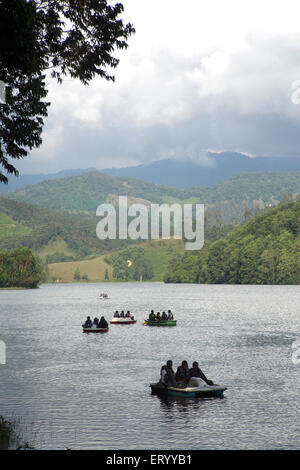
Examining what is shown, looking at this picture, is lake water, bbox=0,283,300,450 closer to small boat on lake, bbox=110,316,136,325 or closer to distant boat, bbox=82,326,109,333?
distant boat, bbox=82,326,109,333

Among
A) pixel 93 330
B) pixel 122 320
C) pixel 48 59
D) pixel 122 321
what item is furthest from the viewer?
pixel 122 320

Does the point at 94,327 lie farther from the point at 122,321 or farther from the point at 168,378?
the point at 168,378

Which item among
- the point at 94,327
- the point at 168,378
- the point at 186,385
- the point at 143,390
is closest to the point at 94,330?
the point at 94,327

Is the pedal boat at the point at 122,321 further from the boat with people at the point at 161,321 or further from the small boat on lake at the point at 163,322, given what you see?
the small boat on lake at the point at 163,322

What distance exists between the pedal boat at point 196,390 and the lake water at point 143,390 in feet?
2.24

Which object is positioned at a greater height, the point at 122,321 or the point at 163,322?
the point at 163,322

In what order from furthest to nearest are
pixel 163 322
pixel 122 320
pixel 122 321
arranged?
pixel 122 320 < pixel 122 321 < pixel 163 322

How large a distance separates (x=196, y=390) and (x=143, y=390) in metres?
6.69

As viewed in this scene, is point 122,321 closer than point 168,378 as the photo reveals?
No

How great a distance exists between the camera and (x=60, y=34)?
36.0 meters

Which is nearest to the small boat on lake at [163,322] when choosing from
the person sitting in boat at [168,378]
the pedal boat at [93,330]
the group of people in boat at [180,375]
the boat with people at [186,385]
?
the pedal boat at [93,330]

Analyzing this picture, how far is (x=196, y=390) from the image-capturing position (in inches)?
1766

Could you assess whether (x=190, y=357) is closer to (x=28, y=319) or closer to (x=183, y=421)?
(x=183, y=421)
